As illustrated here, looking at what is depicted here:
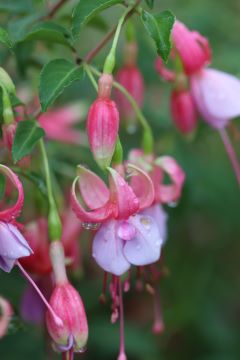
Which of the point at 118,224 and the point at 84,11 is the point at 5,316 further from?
the point at 84,11

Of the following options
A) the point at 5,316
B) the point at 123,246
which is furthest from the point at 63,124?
the point at 123,246

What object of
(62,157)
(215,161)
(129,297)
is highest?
(62,157)

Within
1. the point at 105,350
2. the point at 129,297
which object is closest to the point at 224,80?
the point at 105,350

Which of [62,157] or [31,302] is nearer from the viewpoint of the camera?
[31,302]

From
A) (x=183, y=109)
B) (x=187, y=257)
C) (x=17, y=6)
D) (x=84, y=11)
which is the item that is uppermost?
(x=84, y=11)

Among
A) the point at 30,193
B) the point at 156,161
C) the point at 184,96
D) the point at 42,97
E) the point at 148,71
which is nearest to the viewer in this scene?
the point at 42,97

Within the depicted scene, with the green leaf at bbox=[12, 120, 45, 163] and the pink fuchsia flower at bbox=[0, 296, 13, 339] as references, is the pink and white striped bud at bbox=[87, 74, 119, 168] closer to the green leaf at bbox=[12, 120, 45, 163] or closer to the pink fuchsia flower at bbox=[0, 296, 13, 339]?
the green leaf at bbox=[12, 120, 45, 163]

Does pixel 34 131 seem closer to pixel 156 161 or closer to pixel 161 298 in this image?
pixel 156 161
